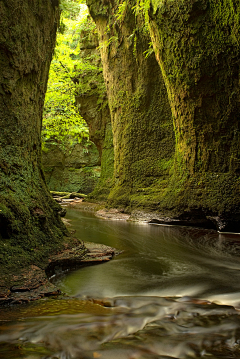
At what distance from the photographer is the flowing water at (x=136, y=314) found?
1.52m

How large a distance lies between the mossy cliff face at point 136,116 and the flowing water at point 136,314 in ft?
15.8

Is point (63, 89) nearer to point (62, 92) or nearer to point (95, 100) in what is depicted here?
point (62, 92)

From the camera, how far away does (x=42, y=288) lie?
93.4 inches

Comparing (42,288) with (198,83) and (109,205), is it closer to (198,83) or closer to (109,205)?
(198,83)

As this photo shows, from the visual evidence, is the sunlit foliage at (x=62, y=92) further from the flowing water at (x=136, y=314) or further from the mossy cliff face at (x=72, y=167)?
the flowing water at (x=136, y=314)

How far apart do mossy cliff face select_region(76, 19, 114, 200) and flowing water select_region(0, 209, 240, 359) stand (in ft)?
35.3

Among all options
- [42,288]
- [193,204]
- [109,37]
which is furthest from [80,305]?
[109,37]

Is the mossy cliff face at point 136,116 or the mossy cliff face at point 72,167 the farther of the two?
the mossy cliff face at point 72,167

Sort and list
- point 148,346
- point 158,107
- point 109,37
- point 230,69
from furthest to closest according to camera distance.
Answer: point 109,37
point 158,107
point 230,69
point 148,346

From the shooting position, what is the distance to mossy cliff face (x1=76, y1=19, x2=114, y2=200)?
14.2m

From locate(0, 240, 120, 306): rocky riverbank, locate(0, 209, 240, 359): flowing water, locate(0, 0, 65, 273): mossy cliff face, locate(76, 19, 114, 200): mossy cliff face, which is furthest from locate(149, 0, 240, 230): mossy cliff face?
locate(76, 19, 114, 200): mossy cliff face

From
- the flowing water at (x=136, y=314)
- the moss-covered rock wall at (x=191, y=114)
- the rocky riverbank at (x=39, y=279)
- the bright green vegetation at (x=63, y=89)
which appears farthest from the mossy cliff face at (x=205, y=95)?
the bright green vegetation at (x=63, y=89)

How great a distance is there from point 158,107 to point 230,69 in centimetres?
372

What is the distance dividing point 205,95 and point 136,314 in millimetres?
5265
